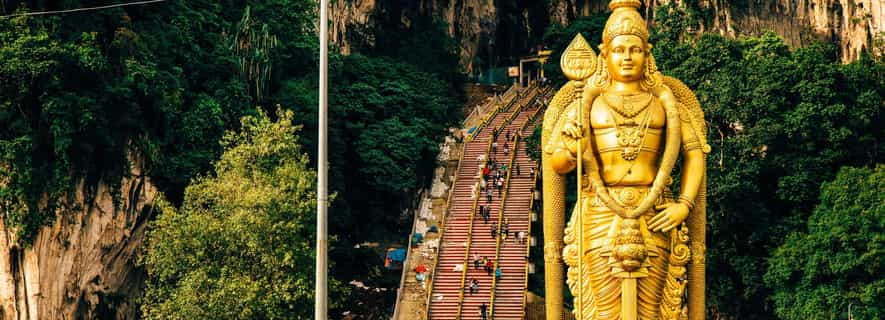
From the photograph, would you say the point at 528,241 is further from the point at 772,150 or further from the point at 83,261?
the point at 83,261

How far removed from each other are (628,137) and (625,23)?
1.53 m

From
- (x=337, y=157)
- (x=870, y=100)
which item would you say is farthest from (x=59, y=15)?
(x=870, y=100)

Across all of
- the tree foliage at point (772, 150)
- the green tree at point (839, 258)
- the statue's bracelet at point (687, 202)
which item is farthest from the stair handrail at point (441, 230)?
the statue's bracelet at point (687, 202)

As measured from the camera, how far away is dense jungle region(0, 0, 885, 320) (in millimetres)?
30625

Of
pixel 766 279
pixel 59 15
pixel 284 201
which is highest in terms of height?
pixel 59 15

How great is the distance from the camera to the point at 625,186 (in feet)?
65.6

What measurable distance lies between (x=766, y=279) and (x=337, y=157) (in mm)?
13820

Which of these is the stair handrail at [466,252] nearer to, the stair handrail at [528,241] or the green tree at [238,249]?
the stair handrail at [528,241]

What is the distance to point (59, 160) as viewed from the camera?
31.3m

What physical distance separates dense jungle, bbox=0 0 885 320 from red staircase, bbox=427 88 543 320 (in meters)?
1.22

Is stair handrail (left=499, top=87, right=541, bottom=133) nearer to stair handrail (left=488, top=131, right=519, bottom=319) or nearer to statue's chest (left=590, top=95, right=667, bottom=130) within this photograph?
stair handrail (left=488, top=131, right=519, bottom=319)

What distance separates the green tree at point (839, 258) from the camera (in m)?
31.2

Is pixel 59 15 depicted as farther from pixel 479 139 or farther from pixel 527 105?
pixel 527 105

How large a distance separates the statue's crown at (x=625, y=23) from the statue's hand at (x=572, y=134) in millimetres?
1536
